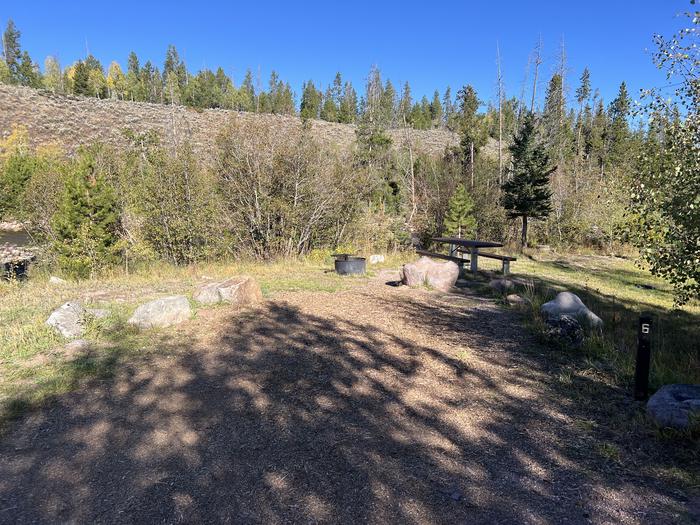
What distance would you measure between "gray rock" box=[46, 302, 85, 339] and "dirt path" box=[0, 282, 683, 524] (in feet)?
4.27

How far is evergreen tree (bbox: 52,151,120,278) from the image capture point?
34.4 feet

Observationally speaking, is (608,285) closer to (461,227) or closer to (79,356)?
(461,227)

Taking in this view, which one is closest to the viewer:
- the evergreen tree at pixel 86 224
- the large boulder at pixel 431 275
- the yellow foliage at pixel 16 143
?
the large boulder at pixel 431 275

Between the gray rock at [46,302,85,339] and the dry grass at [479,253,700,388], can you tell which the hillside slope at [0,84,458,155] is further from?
the gray rock at [46,302,85,339]

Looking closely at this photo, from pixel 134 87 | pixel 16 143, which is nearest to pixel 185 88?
pixel 134 87

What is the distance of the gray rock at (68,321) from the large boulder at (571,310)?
5658 mm

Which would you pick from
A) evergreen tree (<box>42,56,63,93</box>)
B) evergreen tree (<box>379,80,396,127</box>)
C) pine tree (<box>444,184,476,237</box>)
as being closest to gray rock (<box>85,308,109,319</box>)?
pine tree (<box>444,184,476,237</box>)

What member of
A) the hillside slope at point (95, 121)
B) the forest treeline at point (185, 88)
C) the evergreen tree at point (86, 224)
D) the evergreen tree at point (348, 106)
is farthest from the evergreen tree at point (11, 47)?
the evergreen tree at point (86, 224)

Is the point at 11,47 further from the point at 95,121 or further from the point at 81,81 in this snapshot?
the point at 95,121

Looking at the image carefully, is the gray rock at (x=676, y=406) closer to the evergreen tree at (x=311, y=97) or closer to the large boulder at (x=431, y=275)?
the large boulder at (x=431, y=275)

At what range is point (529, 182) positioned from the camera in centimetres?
1689

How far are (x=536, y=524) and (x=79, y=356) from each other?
170 inches

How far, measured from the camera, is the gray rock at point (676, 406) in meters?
2.92

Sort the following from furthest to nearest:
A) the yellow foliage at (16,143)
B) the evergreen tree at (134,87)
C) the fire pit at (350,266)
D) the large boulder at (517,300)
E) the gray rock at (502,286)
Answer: the evergreen tree at (134,87), the yellow foliage at (16,143), the fire pit at (350,266), the gray rock at (502,286), the large boulder at (517,300)
